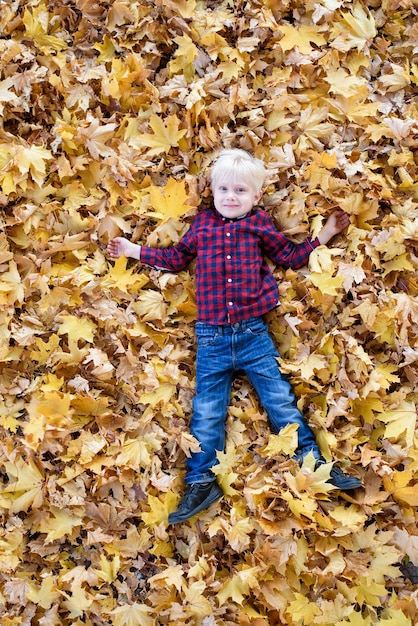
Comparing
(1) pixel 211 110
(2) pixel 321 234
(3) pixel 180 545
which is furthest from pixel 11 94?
(3) pixel 180 545

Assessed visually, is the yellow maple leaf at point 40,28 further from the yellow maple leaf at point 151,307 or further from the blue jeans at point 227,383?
the blue jeans at point 227,383

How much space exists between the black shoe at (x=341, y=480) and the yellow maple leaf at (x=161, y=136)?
5.70 feet

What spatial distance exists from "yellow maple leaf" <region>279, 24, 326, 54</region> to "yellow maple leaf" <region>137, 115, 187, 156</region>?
2.33 ft

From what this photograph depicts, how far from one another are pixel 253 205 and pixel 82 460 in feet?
4.89

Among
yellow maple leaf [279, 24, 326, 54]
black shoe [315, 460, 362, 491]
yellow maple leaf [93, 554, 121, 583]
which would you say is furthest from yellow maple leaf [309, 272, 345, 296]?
yellow maple leaf [93, 554, 121, 583]

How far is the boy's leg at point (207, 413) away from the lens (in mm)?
2684

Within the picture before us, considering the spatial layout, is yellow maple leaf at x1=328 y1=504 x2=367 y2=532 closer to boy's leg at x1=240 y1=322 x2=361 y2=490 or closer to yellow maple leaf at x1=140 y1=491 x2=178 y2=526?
boy's leg at x1=240 y1=322 x2=361 y2=490

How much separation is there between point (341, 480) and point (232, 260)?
1.14m

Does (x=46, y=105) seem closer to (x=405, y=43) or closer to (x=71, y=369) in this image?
(x=71, y=369)

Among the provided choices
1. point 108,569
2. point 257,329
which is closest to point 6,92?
point 257,329

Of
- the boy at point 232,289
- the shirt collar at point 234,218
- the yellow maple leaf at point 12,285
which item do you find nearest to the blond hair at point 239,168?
the boy at point 232,289

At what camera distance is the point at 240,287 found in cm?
284

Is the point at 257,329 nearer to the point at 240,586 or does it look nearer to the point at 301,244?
the point at 301,244

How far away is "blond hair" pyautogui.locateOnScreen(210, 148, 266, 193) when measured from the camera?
9.27 feet
